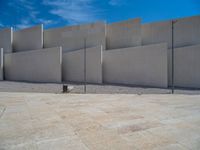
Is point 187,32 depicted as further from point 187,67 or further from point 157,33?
point 187,67

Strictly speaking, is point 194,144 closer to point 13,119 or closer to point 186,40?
point 13,119

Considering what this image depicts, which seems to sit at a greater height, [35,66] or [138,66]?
[35,66]

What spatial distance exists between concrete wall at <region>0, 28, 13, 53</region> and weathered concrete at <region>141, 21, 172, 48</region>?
934 inches

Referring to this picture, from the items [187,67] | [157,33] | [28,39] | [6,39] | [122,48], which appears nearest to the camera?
[187,67]

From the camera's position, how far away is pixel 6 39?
2838 cm

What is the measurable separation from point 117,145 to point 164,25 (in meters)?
22.5

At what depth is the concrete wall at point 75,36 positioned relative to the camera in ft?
80.4

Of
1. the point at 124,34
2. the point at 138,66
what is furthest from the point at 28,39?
the point at 138,66

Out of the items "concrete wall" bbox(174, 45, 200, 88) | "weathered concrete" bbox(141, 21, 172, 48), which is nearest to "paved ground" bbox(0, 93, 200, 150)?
"concrete wall" bbox(174, 45, 200, 88)

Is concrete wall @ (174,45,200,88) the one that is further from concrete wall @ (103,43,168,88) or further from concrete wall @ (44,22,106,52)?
concrete wall @ (44,22,106,52)

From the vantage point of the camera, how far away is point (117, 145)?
2975mm

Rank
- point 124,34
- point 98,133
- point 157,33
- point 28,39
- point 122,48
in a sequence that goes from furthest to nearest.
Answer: point 28,39 → point 124,34 → point 157,33 → point 122,48 → point 98,133

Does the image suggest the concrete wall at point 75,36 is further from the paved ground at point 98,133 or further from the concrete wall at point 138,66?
the paved ground at point 98,133

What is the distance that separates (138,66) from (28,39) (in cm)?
2084
